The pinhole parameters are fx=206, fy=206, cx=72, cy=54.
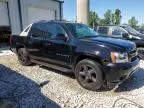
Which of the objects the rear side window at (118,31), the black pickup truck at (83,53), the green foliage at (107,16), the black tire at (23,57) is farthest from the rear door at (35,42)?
the green foliage at (107,16)

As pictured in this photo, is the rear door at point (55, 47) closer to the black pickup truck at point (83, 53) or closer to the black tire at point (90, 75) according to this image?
the black pickup truck at point (83, 53)

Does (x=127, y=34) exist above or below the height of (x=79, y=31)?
below

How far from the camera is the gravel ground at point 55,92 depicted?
4.59 meters

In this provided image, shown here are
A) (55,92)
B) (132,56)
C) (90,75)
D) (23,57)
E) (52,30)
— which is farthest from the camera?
(23,57)

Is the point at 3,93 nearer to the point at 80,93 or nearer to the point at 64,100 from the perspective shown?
the point at 64,100

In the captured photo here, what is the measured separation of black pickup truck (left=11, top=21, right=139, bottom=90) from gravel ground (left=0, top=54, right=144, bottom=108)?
13.9 inches

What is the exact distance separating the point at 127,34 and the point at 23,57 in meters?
5.20

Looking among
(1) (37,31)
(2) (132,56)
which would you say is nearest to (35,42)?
(1) (37,31)

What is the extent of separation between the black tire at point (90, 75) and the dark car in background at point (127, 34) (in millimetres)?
3489

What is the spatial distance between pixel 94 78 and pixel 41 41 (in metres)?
2.30

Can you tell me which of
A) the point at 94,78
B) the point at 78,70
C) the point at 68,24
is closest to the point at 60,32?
the point at 68,24

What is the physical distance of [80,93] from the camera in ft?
16.9

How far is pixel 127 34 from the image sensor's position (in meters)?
10.1

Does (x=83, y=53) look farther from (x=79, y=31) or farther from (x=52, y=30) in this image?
(x=52, y=30)
